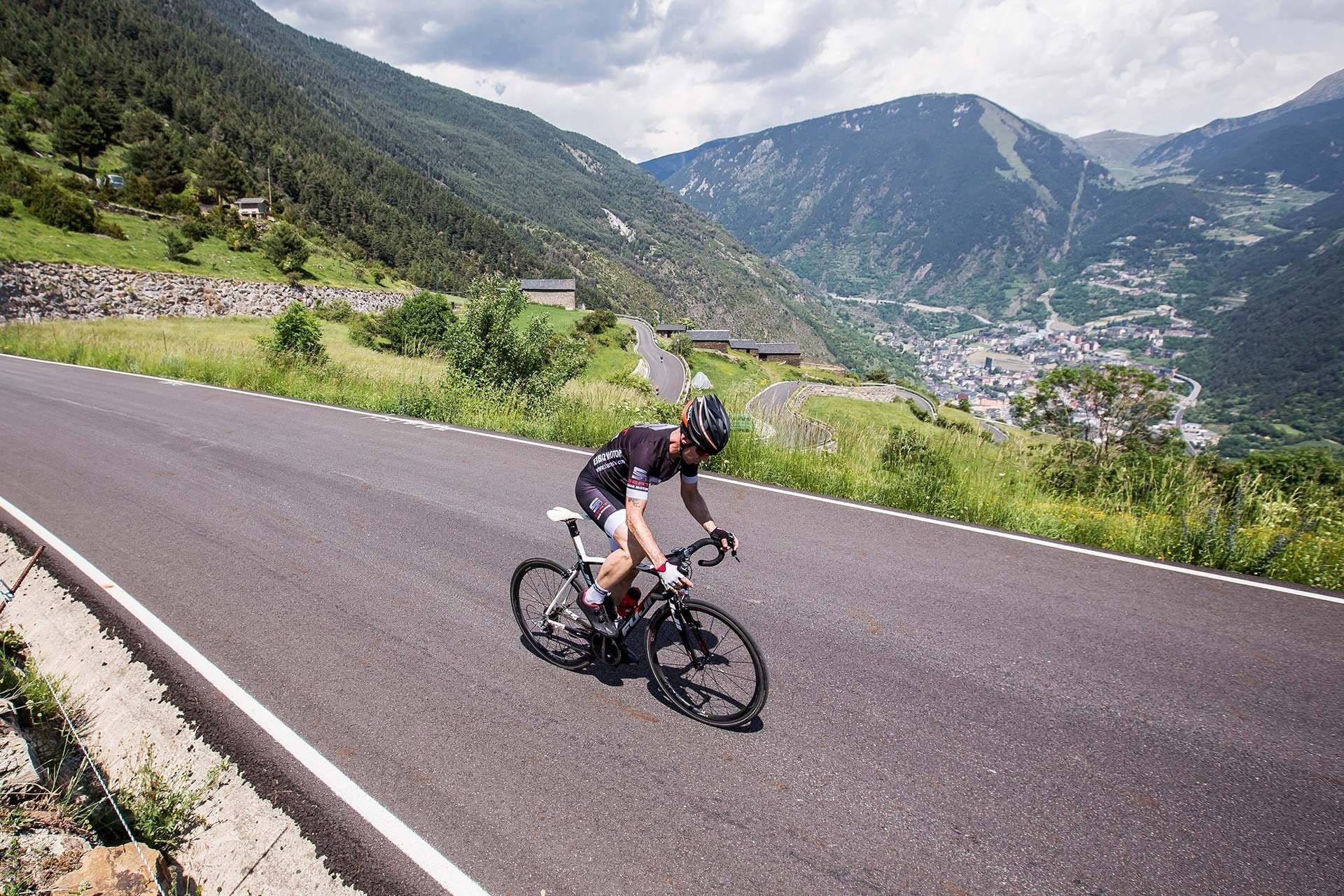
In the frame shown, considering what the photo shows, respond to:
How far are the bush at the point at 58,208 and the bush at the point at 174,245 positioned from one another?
159 inches

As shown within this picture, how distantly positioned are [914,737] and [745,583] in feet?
6.63

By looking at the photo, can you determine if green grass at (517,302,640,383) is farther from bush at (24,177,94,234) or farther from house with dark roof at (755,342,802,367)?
bush at (24,177,94,234)

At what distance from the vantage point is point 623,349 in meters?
65.2

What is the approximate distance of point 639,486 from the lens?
3562 millimetres

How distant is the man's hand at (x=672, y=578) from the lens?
3.39m

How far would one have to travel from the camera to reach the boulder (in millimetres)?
2422

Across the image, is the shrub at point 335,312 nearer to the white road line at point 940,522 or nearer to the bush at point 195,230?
the bush at point 195,230

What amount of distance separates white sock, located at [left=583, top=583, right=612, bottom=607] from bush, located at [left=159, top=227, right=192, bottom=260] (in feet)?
172

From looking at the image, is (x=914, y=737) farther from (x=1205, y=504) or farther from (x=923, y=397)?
(x=923, y=397)

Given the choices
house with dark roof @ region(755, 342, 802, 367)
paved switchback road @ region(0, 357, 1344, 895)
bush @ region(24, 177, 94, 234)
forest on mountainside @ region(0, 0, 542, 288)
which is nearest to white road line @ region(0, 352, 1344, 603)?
paved switchback road @ region(0, 357, 1344, 895)

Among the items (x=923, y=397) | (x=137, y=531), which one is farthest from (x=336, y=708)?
(x=923, y=397)

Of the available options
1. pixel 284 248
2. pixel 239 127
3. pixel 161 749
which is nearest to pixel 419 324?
pixel 284 248

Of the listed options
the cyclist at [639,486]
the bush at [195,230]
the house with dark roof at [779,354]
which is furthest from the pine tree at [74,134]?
the house with dark roof at [779,354]

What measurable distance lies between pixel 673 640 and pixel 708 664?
267 mm
